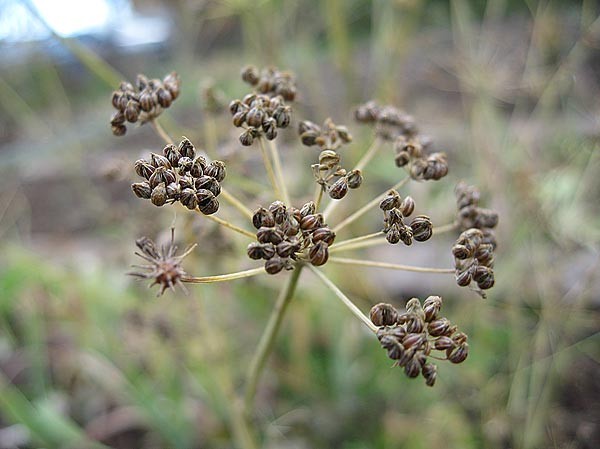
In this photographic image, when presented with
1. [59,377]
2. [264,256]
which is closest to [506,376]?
[264,256]

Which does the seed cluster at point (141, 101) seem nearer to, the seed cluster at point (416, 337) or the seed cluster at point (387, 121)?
the seed cluster at point (387, 121)

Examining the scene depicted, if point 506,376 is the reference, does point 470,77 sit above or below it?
above

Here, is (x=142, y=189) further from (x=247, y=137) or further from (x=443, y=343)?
(x=443, y=343)

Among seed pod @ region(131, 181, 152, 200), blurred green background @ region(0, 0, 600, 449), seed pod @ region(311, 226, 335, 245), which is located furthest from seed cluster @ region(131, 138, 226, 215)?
blurred green background @ region(0, 0, 600, 449)

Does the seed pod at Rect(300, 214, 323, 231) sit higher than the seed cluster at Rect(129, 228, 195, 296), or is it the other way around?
the seed pod at Rect(300, 214, 323, 231)

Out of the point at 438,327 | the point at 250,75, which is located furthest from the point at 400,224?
the point at 250,75

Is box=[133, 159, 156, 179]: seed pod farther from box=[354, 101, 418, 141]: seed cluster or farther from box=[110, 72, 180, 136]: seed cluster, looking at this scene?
box=[354, 101, 418, 141]: seed cluster

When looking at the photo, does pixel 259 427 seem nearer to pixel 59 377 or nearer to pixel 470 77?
pixel 59 377

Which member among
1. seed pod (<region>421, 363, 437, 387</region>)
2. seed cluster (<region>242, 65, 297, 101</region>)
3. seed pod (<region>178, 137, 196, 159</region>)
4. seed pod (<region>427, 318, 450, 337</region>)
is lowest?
seed pod (<region>421, 363, 437, 387</region>)
